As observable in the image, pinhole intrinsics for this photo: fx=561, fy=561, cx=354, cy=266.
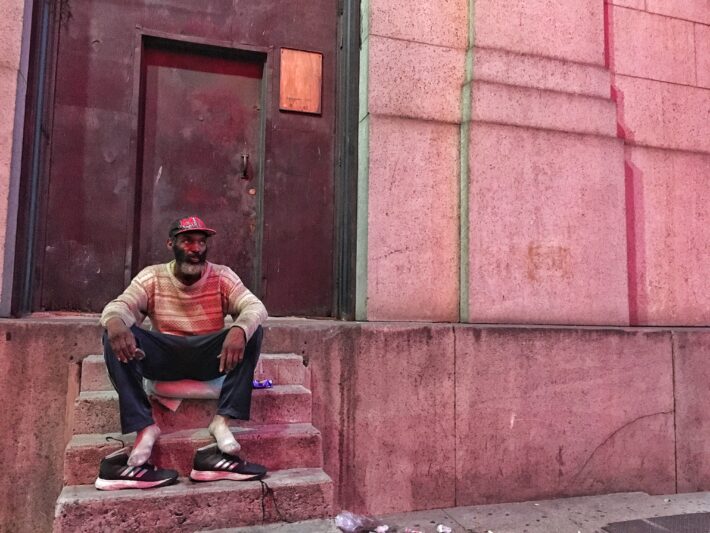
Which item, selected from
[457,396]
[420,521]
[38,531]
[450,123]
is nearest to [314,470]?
[420,521]

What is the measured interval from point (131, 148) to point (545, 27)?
4.29m

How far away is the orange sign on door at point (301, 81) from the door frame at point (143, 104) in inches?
5.5

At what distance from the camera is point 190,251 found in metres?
3.73

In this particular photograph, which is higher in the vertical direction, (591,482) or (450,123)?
(450,123)

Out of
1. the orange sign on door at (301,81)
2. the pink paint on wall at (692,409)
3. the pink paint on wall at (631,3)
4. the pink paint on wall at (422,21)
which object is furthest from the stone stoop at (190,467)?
the pink paint on wall at (631,3)

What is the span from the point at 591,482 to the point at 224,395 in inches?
134

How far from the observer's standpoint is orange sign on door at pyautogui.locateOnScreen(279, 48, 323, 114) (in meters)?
5.80

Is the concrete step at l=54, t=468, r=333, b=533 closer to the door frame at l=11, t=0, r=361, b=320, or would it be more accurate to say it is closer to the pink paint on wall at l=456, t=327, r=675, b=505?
the pink paint on wall at l=456, t=327, r=675, b=505

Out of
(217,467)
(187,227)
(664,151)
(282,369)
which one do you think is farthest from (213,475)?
(664,151)

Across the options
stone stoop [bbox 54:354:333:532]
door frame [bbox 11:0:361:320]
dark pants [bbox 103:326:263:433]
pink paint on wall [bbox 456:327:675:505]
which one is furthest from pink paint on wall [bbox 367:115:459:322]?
dark pants [bbox 103:326:263:433]

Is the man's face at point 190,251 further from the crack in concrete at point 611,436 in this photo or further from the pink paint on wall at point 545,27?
the crack in concrete at point 611,436

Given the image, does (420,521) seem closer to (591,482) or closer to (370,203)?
(591,482)

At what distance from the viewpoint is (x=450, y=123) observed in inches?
212

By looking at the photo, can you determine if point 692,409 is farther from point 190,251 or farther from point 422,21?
point 190,251
